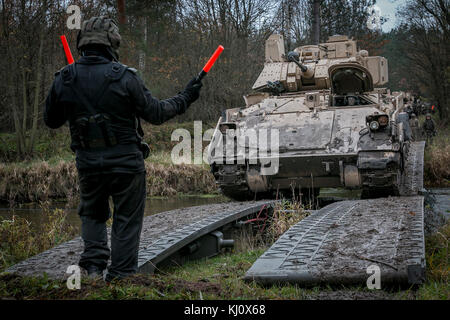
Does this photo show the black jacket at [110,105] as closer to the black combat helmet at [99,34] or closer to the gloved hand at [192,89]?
the black combat helmet at [99,34]

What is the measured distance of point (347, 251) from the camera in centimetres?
422

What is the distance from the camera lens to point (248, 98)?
1027 cm

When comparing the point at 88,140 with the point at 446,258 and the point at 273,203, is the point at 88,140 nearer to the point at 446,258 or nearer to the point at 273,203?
the point at 446,258

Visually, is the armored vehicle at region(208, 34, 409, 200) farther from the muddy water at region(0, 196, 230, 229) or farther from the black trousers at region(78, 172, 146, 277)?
the black trousers at region(78, 172, 146, 277)

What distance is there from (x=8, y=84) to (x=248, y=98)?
34.7 ft

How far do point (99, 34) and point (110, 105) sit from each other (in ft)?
1.87

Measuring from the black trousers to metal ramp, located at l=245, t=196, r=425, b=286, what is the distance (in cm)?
90

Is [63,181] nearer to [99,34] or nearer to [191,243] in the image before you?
[191,243]

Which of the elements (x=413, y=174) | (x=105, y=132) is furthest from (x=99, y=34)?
(x=413, y=174)

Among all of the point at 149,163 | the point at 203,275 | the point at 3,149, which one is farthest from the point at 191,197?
the point at 203,275

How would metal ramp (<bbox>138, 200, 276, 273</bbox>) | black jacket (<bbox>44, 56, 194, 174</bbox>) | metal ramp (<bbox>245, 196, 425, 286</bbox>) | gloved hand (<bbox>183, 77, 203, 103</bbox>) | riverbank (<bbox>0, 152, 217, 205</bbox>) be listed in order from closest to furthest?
1. metal ramp (<bbox>245, 196, 425, 286</bbox>)
2. black jacket (<bbox>44, 56, 194, 174</bbox>)
3. gloved hand (<bbox>183, 77, 203, 103</bbox>)
4. metal ramp (<bbox>138, 200, 276, 273</bbox>)
5. riverbank (<bbox>0, 152, 217, 205</bbox>)

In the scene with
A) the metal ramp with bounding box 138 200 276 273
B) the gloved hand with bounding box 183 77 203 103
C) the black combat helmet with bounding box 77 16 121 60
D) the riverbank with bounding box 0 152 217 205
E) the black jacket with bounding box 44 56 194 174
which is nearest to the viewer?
the black jacket with bounding box 44 56 194 174

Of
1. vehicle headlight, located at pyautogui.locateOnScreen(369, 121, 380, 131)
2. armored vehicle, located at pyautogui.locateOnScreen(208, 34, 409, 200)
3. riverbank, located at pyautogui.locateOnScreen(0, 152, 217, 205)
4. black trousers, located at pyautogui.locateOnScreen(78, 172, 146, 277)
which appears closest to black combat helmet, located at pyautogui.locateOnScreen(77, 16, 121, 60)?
black trousers, located at pyautogui.locateOnScreen(78, 172, 146, 277)

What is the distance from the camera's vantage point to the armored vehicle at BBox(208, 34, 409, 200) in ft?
26.6
